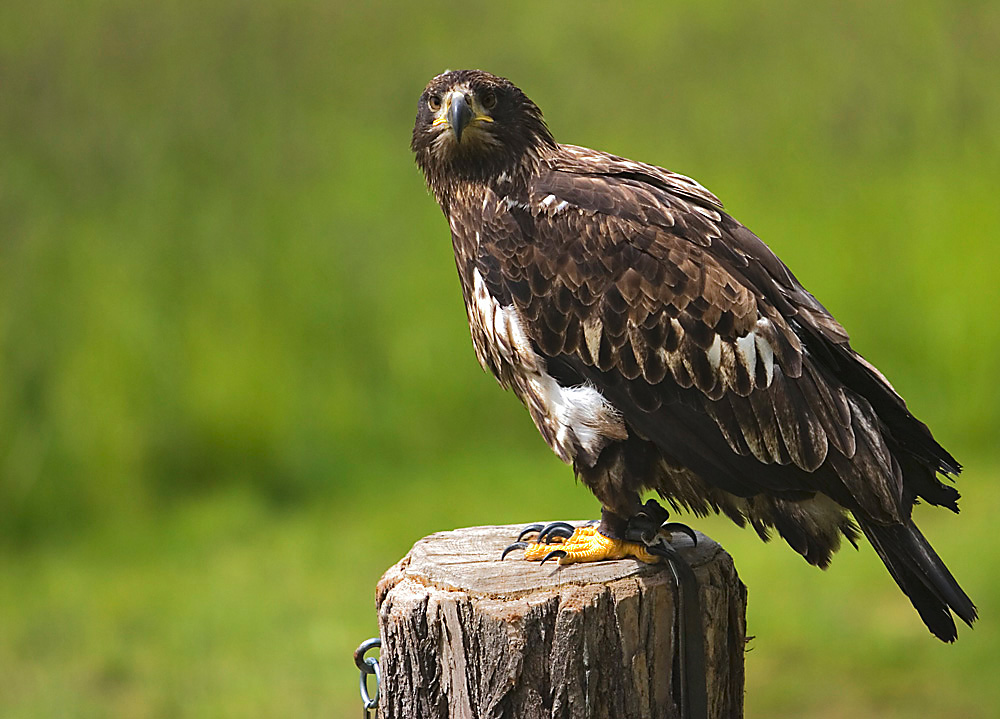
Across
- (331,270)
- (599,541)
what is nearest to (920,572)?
(599,541)

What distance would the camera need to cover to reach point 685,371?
2.54 m

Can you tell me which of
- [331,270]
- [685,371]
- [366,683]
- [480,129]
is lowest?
[366,683]

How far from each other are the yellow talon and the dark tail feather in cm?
50

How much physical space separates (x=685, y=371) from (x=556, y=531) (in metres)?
0.50

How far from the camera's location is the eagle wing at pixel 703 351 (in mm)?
2502

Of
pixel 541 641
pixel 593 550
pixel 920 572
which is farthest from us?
pixel 593 550

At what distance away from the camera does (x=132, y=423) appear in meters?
5.72

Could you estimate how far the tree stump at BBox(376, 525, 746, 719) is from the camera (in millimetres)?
2301

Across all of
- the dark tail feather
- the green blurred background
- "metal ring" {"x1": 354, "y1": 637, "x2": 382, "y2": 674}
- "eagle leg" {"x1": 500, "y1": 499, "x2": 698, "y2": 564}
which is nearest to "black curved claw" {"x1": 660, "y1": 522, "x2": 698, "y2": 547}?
"eagle leg" {"x1": 500, "y1": 499, "x2": 698, "y2": 564}

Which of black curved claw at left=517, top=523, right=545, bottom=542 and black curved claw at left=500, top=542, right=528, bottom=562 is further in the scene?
black curved claw at left=517, top=523, right=545, bottom=542

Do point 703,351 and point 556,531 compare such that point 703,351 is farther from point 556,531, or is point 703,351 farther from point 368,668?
point 368,668

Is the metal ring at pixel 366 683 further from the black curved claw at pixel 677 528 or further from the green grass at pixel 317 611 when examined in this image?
the green grass at pixel 317 611

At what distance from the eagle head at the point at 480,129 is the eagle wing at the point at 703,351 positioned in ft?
0.67

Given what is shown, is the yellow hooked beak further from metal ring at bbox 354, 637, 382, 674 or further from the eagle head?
metal ring at bbox 354, 637, 382, 674
